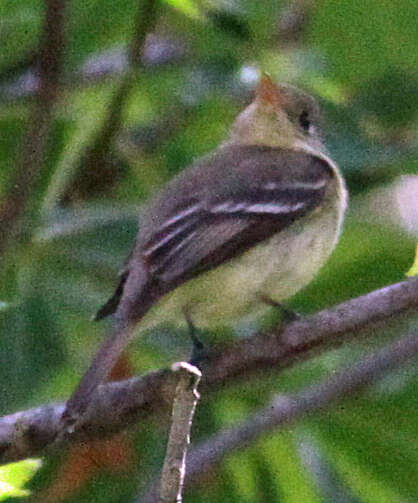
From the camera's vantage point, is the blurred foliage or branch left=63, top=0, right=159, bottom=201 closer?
branch left=63, top=0, right=159, bottom=201

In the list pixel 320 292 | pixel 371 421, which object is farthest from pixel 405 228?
pixel 371 421

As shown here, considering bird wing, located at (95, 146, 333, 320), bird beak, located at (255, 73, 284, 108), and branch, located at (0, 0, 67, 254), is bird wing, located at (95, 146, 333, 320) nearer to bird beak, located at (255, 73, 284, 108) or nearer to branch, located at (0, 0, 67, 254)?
bird beak, located at (255, 73, 284, 108)

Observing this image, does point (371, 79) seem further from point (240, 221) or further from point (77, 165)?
point (77, 165)

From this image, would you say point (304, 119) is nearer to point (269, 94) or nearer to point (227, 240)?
point (269, 94)

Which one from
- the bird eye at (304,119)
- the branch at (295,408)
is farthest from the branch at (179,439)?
the bird eye at (304,119)

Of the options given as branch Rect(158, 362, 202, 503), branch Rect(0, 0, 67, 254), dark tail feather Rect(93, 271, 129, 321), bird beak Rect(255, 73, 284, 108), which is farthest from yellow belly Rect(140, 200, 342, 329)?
branch Rect(158, 362, 202, 503)

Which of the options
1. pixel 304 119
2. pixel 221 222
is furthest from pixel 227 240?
pixel 304 119
